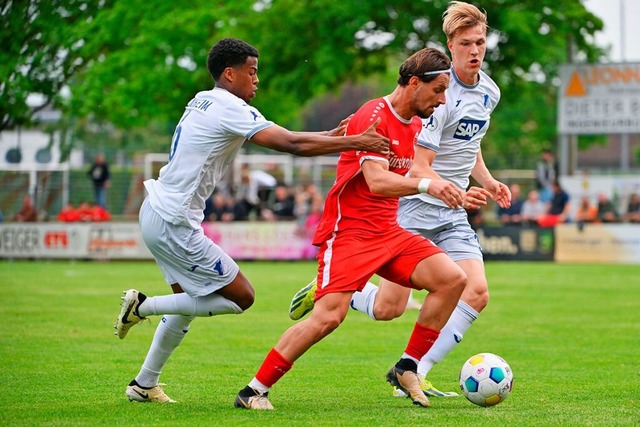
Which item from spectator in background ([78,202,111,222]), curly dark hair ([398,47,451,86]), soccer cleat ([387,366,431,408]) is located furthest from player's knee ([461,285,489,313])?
spectator in background ([78,202,111,222])

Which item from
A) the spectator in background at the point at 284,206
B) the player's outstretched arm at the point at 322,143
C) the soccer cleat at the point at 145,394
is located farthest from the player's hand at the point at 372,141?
the spectator in background at the point at 284,206

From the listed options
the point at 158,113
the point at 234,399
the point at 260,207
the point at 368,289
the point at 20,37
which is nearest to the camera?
the point at 234,399

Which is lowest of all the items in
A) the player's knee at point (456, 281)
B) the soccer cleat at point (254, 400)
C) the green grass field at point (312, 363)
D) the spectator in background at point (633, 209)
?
the green grass field at point (312, 363)

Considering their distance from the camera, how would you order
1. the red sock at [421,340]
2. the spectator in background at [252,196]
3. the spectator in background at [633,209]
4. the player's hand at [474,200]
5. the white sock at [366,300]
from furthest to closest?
1. the spectator in background at [252,196]
2. the spectator in background at [633,209]
3. the white sock at [366,300]
4. the red sock at [421,340]
5. the player's hand at [474,200]

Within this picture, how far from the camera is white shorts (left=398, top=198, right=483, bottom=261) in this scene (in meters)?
9.43

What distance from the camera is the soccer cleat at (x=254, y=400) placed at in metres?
7.82

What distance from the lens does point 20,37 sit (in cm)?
1496

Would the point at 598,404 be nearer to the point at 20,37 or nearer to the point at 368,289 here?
the point at 368,289

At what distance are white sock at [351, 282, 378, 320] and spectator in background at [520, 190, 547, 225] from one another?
2216cm

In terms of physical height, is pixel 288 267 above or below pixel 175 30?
below

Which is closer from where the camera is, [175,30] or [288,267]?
[288,267]

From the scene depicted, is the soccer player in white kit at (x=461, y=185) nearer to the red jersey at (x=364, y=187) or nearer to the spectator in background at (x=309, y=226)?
the red jersey at (x=364, y=187)

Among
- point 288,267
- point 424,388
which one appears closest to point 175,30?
point 288,267

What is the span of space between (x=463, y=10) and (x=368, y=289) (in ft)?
7.44
